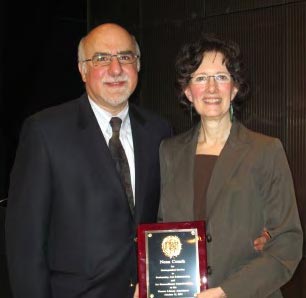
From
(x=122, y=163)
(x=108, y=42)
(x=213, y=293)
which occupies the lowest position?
(x=213, y=293)

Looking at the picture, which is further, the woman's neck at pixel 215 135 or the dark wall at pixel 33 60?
the dark wall at pixel 33 60

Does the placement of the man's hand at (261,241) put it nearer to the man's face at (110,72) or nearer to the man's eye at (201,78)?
the man's eye at (201,78)

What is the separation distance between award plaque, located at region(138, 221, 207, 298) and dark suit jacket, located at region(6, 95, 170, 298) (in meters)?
0.23

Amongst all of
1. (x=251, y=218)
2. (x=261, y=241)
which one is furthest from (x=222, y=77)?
(x=261, y=241)

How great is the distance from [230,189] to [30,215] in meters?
0.87

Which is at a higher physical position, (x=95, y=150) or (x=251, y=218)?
(x=95, y=150)

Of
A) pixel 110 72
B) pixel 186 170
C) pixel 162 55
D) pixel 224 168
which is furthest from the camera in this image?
pixel 162 55

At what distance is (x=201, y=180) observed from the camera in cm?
229

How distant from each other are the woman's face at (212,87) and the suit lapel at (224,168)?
0.52ft

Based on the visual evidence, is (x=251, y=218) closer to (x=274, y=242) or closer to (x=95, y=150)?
(x=274, y=242)

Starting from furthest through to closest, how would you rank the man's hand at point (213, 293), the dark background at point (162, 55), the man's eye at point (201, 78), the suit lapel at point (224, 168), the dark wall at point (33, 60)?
the dark wall at point (33, 60), the dark background at point (162, 55), the man's eye at point (201, 78), the suit lapel at point (224, 168), the man's hand at point (213, 293)

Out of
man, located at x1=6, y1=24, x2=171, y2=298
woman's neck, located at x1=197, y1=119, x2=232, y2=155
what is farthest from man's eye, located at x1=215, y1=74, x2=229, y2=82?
man, located at x1=6, y1=24, x2=171, y2=298

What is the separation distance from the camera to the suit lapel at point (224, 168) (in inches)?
85.4

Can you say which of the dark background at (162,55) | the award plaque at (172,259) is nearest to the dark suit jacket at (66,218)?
the award plaque at (172,259)
